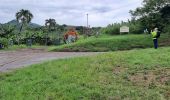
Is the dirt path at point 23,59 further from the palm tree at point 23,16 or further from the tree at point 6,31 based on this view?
the palm tree at point 23,16

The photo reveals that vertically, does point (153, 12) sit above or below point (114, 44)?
above

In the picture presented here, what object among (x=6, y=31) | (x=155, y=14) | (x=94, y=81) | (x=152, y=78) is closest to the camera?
(x=94, y=81)

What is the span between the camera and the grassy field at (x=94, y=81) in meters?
9.30

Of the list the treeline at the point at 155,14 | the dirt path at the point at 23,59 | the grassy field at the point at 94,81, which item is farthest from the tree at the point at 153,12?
the grassy field at the point at 94,81

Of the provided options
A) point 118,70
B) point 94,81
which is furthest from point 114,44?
point 94,81

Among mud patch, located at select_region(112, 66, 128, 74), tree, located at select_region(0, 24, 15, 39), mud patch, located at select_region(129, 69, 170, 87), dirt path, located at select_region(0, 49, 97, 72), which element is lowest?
dirt path, located at select_region(0, 49, 97, 72)

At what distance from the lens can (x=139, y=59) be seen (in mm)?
13352

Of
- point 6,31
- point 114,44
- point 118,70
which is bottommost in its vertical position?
point 118,70

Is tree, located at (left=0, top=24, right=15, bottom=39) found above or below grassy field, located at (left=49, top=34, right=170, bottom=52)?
above

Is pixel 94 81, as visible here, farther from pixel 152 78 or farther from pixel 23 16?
pixel 23 16

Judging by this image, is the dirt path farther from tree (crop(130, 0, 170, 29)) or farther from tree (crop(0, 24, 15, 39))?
tree (crop(0, 24, 15, 39))

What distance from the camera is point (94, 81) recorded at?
34.3ft

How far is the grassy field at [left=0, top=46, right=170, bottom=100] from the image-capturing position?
9.30 metres

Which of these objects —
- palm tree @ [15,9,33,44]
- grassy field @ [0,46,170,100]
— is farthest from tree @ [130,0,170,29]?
palm tree @ [15,9,33,44]
